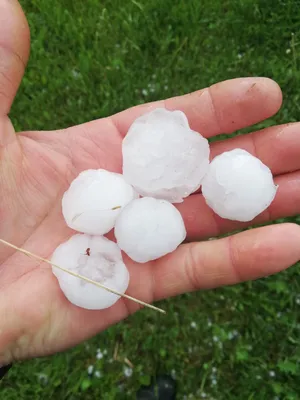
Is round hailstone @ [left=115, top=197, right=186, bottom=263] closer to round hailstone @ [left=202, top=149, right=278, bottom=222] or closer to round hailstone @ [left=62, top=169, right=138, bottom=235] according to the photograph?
round hailstone @ [left=62, top=169, right=138, bottom=235]

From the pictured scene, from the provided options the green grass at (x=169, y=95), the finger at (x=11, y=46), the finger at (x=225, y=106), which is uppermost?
the finger at (x=11, y=46)

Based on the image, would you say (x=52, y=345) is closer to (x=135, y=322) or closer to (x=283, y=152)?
(x=135, y=322)

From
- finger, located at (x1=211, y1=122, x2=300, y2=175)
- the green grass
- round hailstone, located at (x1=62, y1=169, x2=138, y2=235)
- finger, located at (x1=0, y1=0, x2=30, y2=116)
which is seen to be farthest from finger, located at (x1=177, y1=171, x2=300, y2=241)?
finger, located at (x1=0, y1=0, x2=30, y2=116)

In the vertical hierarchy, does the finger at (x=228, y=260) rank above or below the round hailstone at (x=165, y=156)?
below

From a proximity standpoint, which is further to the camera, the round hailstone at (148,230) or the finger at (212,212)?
the finger at (212,212)

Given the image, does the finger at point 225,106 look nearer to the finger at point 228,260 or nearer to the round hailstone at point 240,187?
the round hailstone at point 240,187

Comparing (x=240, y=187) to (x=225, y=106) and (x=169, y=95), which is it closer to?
(x=225, y=106)

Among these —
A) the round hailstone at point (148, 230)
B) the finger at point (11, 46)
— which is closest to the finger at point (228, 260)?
the round hailstone at point (148, 230)

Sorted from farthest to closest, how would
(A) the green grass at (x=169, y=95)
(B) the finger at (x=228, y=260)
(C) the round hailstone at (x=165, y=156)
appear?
(A) the green grass at (x=169, y=95) → (C) the round hailstone at (x=165, y=156) → (B) the finger at (x=228, y=260)
